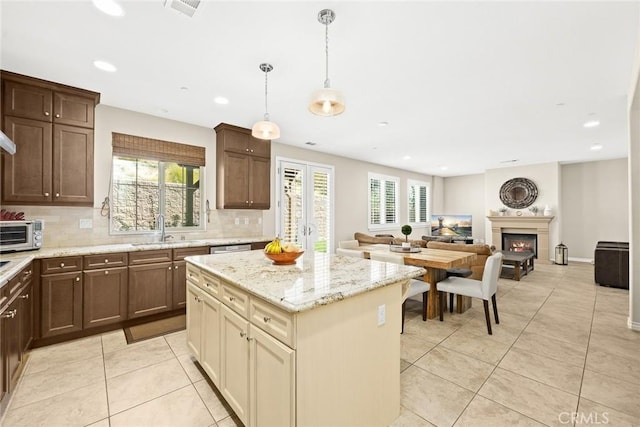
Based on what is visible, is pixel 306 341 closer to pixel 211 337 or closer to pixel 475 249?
pixel 211 337

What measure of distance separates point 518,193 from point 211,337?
8.98m

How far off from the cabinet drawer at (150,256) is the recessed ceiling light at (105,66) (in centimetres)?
197

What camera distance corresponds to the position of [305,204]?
5766mm

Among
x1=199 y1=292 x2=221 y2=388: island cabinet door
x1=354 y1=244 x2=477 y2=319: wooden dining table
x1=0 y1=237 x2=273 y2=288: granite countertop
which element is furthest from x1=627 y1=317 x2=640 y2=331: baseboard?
x1=0 y1=237 x2=273 y2=288: granite countertop

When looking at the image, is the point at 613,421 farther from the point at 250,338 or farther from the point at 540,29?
the point at 540,29

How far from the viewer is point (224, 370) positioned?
6.18ft

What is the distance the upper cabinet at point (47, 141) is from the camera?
2.83 meters

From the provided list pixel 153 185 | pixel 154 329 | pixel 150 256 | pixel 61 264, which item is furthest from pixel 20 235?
pixel 154 329

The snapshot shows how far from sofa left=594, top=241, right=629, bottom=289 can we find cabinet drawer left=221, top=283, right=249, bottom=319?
641 centimetres

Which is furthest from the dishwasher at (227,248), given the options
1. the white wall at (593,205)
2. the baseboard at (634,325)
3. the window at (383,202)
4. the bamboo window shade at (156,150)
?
the white wall at (593,205)

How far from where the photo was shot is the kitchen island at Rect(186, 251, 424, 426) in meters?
1.33

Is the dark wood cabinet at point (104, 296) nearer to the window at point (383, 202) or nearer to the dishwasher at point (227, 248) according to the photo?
the dishwasher at point (227, 248)

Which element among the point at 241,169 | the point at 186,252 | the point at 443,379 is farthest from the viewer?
the point at 241,169

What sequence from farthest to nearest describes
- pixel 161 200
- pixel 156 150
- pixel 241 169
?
pixel 241 169 < pixel 161 200 < pixel 156 150
